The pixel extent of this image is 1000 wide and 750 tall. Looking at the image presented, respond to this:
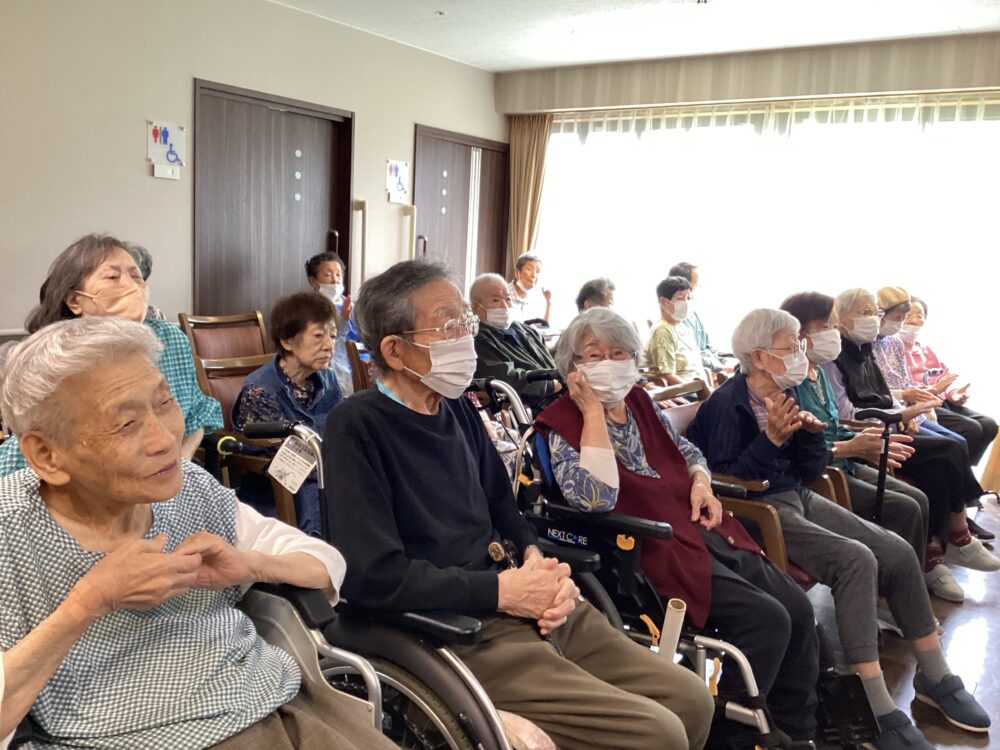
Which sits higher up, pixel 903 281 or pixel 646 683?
pixel 903 281

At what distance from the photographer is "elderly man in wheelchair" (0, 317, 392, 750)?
1.05 meters

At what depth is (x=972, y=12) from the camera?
4.74 metres

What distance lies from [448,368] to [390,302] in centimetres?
20

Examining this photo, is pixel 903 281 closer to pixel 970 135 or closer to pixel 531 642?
pixel 970 135

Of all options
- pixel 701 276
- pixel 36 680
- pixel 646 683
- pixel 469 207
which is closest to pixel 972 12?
pixel 701 276

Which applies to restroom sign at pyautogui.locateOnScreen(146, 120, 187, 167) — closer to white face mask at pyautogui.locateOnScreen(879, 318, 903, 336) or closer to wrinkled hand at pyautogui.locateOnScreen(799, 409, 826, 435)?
wrinkled hand at pyautogui.locateOnScreen(799, 409, 826, 435)

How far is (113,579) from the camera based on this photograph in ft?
3.36

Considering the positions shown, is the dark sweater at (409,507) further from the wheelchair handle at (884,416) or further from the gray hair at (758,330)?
the wheelchair handle at (884,416)

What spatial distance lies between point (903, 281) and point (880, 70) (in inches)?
55.6

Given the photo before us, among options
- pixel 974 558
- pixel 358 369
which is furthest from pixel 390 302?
pixel 974 558

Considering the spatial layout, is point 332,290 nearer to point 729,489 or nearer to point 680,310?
point 680,310

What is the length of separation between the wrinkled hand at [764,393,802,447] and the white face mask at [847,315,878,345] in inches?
54.5

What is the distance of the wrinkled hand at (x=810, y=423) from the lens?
245 centimetres

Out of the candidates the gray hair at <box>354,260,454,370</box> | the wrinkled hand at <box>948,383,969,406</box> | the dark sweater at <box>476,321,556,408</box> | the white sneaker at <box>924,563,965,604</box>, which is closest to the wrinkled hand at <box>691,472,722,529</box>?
the gray hair at <box>354,260,454,370</box>
